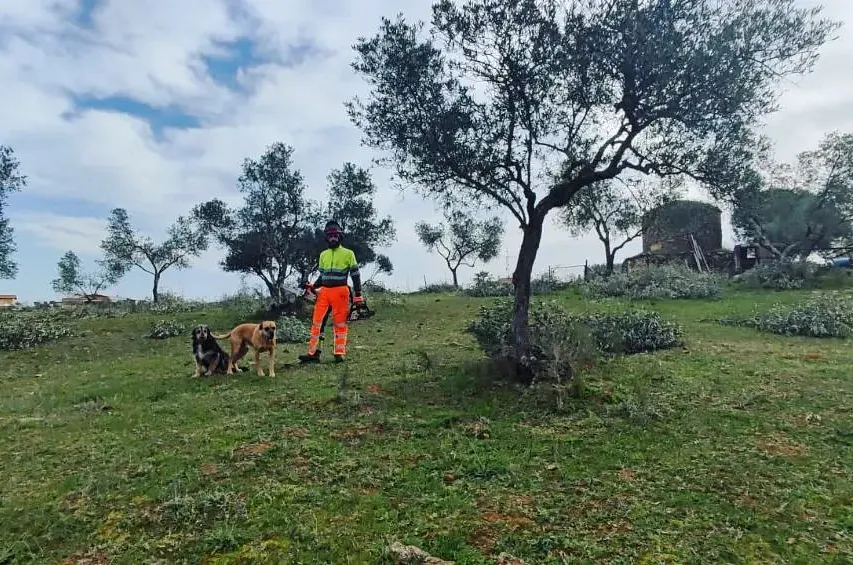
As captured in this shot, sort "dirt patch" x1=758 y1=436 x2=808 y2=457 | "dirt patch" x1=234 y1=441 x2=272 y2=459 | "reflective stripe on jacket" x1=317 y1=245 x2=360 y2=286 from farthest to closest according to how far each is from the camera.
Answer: "reflective stripe on jacket" x1=317 y1=245 x2=360 y2=286, "dirt patch" x1=234 y1=441 x2=272 y2=459, "dirt patch" x1=758 y1=436 x2=808 y2=457

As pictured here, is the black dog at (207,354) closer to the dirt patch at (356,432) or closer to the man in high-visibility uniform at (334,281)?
the man in high-visibility uniform at (334,281)

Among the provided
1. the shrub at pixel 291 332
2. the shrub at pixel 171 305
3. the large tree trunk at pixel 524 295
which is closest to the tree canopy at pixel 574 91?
the large tree trunk at pixel 524 295

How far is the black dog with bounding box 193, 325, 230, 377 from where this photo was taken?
9.59 metres

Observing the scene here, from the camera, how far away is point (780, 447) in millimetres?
5695

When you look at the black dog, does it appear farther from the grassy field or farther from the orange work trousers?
the orange work trousers

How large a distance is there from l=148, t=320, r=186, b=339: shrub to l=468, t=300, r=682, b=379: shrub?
10173 mm

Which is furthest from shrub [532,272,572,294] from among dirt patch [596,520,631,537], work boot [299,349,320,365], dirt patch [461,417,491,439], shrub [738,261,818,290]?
dirt patch [596,520,631,537]

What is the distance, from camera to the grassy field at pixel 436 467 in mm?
4023

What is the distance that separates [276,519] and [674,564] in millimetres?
2854

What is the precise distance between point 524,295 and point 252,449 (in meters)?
4.69

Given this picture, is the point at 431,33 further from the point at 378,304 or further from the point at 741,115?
the point at 378,304

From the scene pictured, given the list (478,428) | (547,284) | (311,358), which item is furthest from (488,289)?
(478,428)

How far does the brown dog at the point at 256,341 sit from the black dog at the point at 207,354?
0.24 metres

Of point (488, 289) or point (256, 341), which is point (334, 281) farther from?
point (488, 289)
